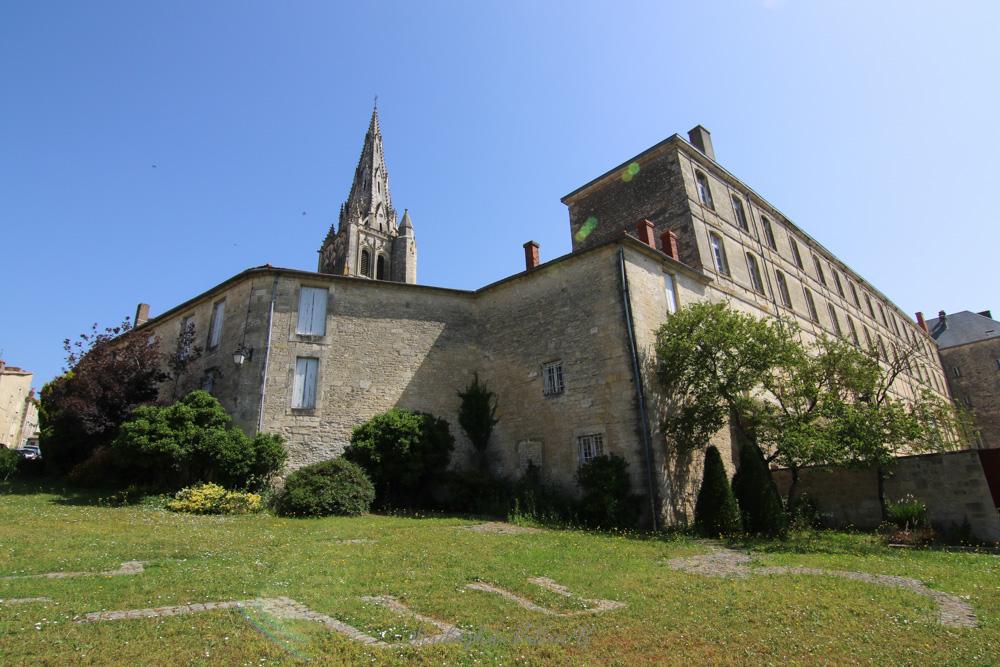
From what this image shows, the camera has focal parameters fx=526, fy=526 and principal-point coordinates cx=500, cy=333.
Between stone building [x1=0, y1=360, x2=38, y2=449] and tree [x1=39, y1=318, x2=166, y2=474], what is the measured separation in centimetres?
2363

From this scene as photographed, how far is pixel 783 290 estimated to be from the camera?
23281mm

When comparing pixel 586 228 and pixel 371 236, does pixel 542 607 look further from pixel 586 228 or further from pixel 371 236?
pixel 371 236

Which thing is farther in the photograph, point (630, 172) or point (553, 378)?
point (630, 172)

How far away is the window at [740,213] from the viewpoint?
2270 centimetres

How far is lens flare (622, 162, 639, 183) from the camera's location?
71.7 feet

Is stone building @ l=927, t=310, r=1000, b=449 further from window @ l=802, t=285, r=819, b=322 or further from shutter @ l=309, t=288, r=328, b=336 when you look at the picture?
shutter @ l=309, t=288, r=328, b=336

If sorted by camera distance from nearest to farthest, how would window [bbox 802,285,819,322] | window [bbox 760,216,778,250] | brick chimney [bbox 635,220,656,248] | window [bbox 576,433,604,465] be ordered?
1. window [bbox 576,433,604,465]
2. brick chimney [bbox 635,220,656,248]
3. window [bbox 760,216,778,250]
4. window [bbox 802,285,819,322]

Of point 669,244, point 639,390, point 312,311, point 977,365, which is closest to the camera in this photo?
point 639,390

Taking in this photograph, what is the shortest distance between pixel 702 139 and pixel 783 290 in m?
7.64

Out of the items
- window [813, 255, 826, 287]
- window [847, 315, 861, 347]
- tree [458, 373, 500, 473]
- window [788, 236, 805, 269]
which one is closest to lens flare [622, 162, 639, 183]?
window [788, 236, 805, 269]

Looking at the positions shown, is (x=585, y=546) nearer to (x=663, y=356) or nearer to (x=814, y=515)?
(x=663, y=356)

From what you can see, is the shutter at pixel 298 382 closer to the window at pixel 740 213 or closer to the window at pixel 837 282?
the window at pixel 740 213

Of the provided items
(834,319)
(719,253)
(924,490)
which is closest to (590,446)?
(924,490)

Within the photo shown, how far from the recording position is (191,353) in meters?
17.2
